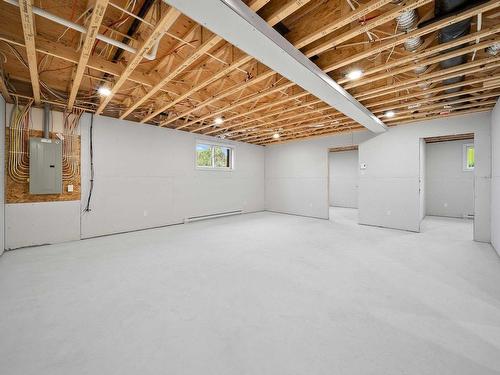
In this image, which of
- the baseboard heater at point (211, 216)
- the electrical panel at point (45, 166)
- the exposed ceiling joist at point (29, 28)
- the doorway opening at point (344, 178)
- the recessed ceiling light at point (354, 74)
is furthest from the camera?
the doorway opening at point (344, 178)

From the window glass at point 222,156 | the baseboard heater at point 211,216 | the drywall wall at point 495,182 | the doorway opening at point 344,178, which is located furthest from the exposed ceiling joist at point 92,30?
the doorway opening at point 344,178

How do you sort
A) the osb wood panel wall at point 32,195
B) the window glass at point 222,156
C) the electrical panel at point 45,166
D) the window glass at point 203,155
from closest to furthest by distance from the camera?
the osb wood panel wall at point 32,195, the electrical panel at point 45,166, the window glass at point 203,155, the window glass at point 222,156

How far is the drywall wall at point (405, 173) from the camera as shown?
4270mm

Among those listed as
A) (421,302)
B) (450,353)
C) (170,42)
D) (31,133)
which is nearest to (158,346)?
(450,353)

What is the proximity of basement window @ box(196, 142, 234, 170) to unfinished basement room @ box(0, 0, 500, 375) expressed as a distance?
144 mm

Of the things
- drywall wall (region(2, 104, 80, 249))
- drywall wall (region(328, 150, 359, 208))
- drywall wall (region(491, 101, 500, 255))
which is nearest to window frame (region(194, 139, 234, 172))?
drywall wall (region(2, 104, 80, 249))

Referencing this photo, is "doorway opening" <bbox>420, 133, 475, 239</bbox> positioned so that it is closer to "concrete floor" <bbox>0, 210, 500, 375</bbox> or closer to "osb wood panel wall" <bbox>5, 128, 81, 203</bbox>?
"concrete floor" <bbox>0, 210, 500, 375</bbox>

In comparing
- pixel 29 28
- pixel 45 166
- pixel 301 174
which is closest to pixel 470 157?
pixel 301 174

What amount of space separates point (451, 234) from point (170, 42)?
6.48m

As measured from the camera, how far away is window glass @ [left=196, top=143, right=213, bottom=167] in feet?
21.3

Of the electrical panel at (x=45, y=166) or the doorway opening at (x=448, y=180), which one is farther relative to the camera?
the doorway opening at (x=448, y=180)

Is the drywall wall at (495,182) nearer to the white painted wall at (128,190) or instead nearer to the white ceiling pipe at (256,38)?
the white ceiling pipe at (256,38)

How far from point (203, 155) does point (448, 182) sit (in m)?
7.92

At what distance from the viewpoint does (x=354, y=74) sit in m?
2.81
